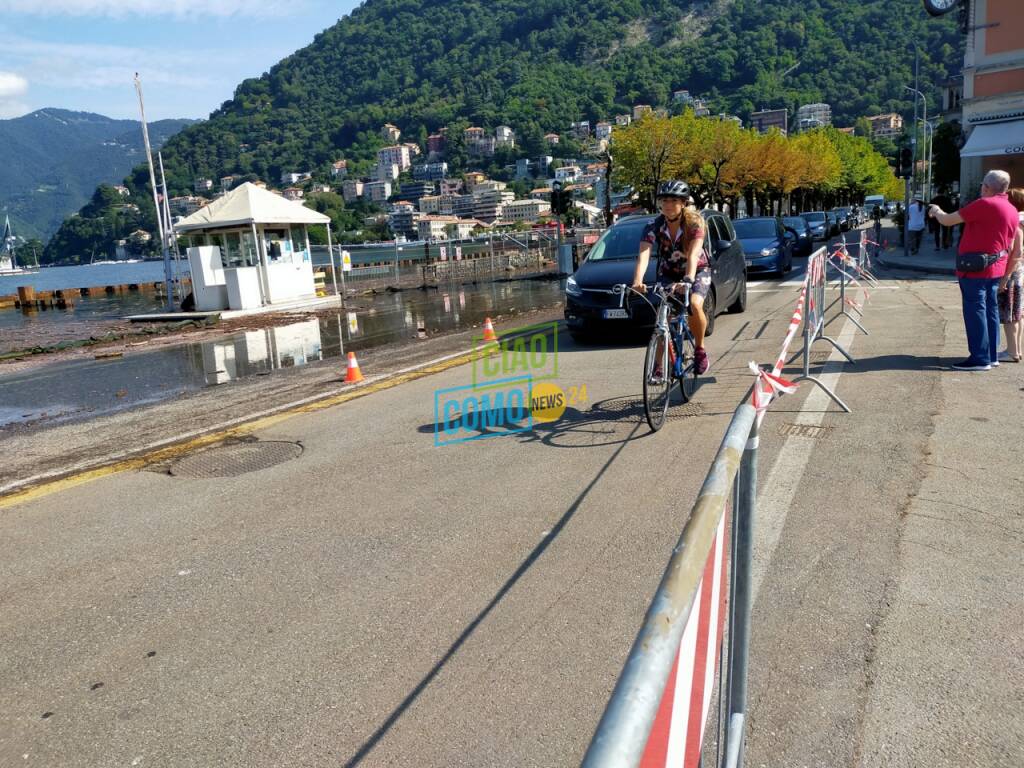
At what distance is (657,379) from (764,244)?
15733 mm

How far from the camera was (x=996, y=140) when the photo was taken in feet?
80.7

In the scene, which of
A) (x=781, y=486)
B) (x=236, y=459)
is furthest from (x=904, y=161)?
(x=236, y=459)

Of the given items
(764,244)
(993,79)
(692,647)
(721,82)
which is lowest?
(692,647)

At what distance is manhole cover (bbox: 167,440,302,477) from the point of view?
6371 millimetres

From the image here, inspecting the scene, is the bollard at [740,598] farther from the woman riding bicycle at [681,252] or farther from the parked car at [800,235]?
the parked car at [800,235]

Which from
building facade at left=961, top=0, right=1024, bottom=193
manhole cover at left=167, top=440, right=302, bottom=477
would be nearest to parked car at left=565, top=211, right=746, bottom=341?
manhole cover at left=167, top=440, right=302, bottom=477

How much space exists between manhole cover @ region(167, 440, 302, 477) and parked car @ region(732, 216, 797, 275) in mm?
15497

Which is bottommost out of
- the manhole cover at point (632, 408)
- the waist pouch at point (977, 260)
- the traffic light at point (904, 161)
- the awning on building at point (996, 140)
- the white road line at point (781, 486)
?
the white road line at point (781, 486)

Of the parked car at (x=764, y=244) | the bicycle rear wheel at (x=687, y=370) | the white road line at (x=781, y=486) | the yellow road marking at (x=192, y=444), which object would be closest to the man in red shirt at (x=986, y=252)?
the white road line at (x=781, y=486)

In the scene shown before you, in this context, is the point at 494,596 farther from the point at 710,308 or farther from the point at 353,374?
the point at 710,308

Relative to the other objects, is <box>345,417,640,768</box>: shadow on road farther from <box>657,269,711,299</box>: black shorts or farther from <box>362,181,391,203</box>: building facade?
<box>362,181,391,203</box>: building facade

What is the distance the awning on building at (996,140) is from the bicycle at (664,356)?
21.9 meters

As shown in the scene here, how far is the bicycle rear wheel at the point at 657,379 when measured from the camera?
6.53m

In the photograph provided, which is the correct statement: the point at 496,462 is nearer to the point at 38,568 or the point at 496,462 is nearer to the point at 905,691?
the point at 38,568
